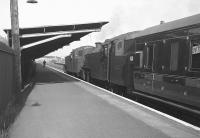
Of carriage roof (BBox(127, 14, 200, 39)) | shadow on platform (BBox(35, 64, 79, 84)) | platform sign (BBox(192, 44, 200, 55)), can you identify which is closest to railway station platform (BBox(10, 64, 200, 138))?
platform sign (BBox(192, 44, 200, 55))

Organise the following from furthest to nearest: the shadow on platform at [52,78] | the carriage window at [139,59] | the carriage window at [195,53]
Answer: the shadow on platform at [52,78], the carriage window at [139,59], the carriage window at [195,53]

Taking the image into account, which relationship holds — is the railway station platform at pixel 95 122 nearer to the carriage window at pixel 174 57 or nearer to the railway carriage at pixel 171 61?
the railway carriage at pixel 171 61

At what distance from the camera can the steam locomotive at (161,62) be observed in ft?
28.9

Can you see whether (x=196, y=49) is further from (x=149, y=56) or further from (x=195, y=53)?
(x=149, y=56)

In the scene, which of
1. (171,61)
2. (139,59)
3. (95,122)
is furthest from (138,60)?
(95,122)

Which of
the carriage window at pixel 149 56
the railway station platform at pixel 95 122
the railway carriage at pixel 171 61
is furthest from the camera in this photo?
the carriage window at pixel 149 56

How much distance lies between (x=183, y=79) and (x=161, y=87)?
62.8 inches

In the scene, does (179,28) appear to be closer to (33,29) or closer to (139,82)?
(139,82)

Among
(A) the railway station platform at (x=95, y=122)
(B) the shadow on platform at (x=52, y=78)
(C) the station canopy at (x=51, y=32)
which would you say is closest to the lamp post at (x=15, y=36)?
(A) the railway station platform at (x=95, y=122)

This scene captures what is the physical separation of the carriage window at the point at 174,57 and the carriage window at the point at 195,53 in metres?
0.93

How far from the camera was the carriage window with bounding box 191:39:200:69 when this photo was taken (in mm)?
8461

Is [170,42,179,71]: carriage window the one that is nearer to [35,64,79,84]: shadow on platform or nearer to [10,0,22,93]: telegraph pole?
[10,0,22,93]: telegraph pole

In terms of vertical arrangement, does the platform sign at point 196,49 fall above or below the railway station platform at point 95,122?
above

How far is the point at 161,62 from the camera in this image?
10719mm
